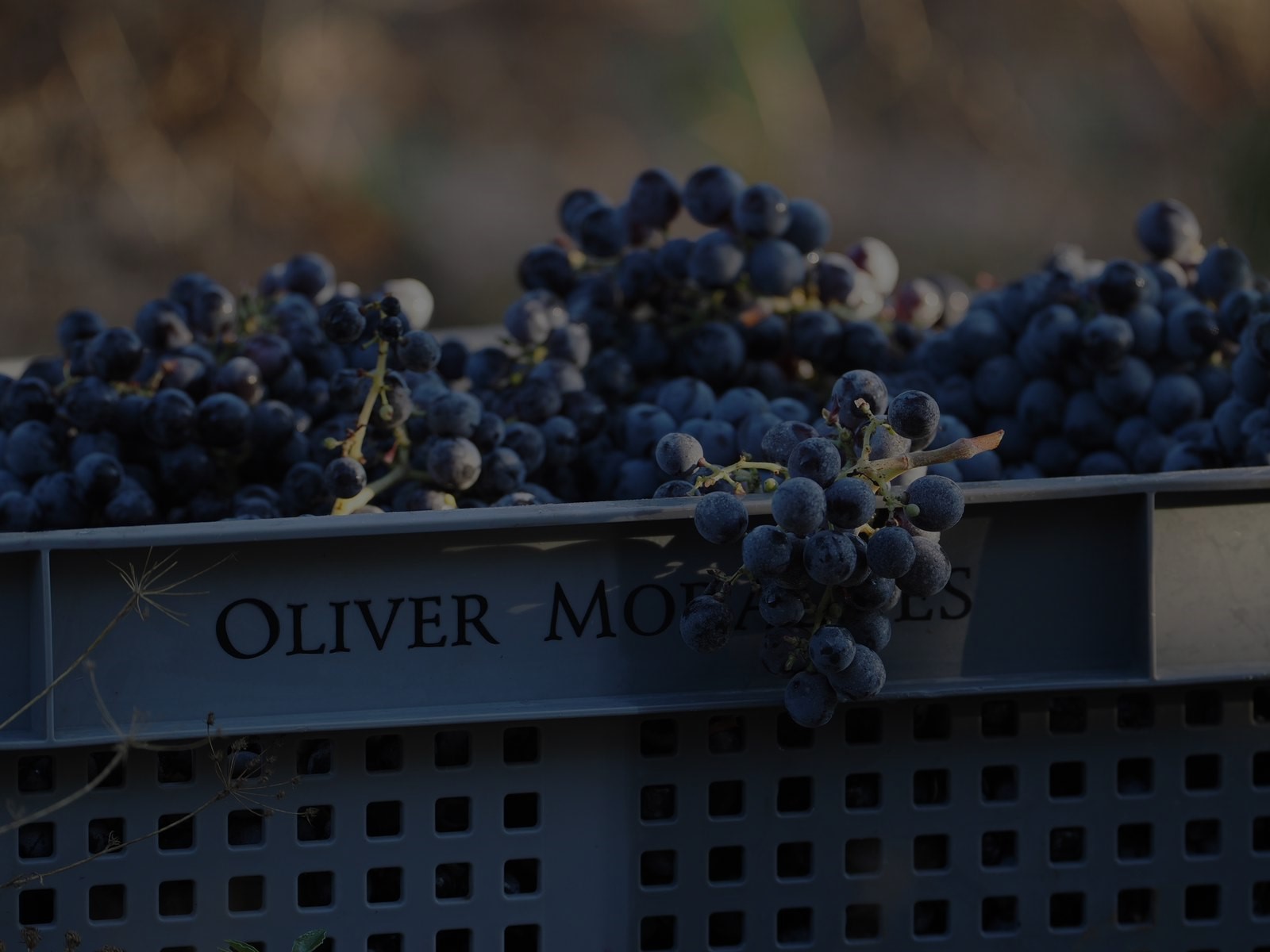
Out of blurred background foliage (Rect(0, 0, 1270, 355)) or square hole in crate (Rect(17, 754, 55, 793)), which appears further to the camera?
blurred background foliage (Rect(0, 0, 1270, 355))

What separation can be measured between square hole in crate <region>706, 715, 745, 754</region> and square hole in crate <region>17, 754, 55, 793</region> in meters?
0.36

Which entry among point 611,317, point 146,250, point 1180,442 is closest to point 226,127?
point 146,250

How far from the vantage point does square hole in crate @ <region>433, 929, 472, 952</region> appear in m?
0.83

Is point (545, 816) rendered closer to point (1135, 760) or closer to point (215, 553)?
point (215, 553)

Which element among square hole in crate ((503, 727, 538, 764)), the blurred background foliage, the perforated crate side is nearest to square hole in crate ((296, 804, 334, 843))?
the perforated crate side

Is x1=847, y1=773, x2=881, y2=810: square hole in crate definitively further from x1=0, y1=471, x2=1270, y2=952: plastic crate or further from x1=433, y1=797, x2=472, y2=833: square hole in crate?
x1=433, y1=797, x2=472, y2=833: square hole in crate

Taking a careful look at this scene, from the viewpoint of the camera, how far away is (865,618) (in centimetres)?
76

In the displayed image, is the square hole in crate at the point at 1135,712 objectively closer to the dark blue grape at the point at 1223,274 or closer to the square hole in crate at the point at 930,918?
the square hole in crate at the point at 930,918

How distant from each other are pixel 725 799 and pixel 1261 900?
35cm

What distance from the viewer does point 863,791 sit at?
0.85 m

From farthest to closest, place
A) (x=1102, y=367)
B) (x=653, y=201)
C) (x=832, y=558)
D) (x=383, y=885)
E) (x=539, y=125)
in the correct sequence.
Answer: (x=539, y=125), (x=653, y=201), (x=1102, y=367), (x=383, y=885), (x=832, y=558)

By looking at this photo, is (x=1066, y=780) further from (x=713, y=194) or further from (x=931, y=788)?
(x=713, y=194)

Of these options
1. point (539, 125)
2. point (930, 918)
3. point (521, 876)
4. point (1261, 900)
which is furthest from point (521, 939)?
point (539, 125)

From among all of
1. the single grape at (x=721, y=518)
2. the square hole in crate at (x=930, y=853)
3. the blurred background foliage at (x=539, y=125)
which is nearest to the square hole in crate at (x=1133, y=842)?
the square hole in crate at (x=930, y=853)
